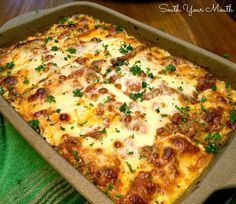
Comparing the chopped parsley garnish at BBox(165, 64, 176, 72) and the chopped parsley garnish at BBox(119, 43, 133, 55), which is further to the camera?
the chopped parsley garnish at BBox(119, 43, 133, 55)

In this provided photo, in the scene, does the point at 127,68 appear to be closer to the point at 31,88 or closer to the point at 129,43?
the point at 129,43

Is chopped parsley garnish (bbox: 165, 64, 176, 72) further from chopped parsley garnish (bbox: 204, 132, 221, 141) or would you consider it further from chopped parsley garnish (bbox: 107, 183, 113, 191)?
chopped parsley garnish (bbox: 107, 183, 113, 191)

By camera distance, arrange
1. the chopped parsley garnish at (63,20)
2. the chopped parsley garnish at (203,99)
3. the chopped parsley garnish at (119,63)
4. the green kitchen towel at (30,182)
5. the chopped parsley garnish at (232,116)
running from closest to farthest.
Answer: the green kitchen towel at (30,182) < the chopped parsley garnish at (232,116) < the chopped parsley garnish at (203,99) < the chopped parsley garnish at (119,63) < the chopped parsley garnish at (63,20)

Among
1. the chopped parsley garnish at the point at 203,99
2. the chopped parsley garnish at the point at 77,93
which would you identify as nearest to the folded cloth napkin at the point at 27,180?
the chopped parsley garnish at the point at 77,93

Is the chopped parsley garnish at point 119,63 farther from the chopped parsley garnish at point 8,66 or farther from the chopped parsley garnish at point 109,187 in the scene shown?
the chopped parsley garnish at point 109,187

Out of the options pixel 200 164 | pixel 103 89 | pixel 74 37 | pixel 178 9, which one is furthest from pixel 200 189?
pixel 178 9

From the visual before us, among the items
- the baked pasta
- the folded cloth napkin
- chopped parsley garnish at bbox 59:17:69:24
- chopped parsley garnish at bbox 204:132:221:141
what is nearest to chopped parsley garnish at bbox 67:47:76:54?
the baked pasta
